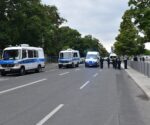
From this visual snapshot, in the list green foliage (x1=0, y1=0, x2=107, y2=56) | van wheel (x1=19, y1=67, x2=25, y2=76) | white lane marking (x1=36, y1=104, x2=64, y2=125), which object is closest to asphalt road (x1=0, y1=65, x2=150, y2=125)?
white lane marking (x1=36, y1=104, x2=64, y2=125)

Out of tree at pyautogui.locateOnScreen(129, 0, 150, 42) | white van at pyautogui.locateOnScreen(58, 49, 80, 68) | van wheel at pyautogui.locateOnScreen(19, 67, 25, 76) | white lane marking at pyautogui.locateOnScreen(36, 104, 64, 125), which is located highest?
tree at pyautogui.locateOnScreen(129, 0, 150, 42)

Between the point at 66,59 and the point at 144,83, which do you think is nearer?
the point at 144,83

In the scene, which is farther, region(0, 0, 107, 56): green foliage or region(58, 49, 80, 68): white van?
region(58, 49, 80, 68): white van

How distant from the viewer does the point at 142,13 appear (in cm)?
2534

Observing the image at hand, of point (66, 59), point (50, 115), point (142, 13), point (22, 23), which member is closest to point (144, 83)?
point (142, 13)

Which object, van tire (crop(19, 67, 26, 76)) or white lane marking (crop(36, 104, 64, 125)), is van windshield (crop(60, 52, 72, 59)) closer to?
van tire (crop(19, 67, 26, 76))

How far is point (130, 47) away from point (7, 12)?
61.2ft

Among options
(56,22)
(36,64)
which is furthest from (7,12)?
(56,22)

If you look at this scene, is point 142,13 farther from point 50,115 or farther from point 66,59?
point 66,59

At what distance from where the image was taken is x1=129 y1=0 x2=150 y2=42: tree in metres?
24.9

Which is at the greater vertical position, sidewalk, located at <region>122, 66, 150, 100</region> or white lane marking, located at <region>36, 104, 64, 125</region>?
white lane marking, located at <region>36, 104, 64, 125</region>

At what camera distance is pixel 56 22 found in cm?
9162

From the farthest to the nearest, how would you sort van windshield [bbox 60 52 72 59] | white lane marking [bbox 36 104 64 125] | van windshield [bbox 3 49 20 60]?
van windshield [bbox 60 52 72 59] < van windshield [bbox 3 49 20 60] < white lane marking [bbox 36 104 64 125]

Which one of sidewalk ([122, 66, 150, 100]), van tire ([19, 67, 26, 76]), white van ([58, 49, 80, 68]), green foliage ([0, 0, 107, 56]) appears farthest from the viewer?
white van ([58, 49, 80, 68])
